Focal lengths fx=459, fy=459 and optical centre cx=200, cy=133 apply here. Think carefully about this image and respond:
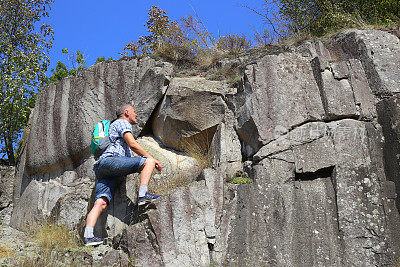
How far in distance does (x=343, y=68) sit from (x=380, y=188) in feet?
8.88

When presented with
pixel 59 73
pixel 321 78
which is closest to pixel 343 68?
pixel 321 78

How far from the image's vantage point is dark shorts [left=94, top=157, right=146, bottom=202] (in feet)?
23.8

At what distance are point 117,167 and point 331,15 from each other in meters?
8.02

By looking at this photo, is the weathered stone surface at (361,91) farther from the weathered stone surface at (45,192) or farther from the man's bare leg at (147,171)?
the weathered stone surface at (45,192)

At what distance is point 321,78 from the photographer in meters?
9.16

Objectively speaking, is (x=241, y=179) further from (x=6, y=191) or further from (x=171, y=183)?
(x=6, y=191)

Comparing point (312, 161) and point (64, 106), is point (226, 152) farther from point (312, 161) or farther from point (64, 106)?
point (64, 106)

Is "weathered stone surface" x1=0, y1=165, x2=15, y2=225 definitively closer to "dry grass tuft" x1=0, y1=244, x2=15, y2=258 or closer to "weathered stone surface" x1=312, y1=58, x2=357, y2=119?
"dry grass tuft" x1=0, y1=244, x2=15, y2=258

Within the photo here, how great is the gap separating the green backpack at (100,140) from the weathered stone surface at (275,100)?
2.72 m

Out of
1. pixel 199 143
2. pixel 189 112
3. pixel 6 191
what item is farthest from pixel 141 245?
pixel 6 191

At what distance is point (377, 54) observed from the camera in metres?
9.52

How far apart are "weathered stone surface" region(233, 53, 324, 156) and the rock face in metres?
0.03

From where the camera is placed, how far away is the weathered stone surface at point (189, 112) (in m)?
9.72

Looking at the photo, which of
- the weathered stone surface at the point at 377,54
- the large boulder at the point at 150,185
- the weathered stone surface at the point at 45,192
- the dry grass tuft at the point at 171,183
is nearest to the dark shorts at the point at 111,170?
the large boulder at the point at 150,185
